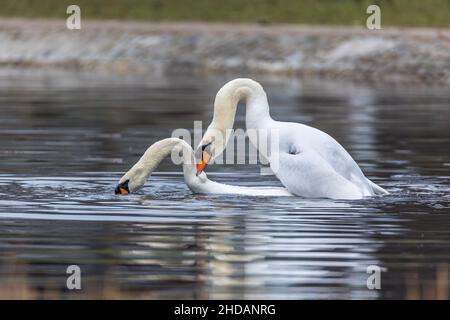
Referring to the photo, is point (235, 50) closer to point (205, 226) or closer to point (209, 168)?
point (209, 168)

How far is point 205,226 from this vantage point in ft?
49.9

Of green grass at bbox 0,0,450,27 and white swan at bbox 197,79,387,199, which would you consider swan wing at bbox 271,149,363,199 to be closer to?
white swan at bbox 197,79,387,199

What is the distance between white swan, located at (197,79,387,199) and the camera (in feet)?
56.6

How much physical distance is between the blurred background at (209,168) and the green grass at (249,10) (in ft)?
26.5

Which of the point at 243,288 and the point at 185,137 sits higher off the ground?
the point at 185,137

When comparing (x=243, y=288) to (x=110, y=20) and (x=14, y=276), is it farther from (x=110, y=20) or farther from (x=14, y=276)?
(x=110, y=20)

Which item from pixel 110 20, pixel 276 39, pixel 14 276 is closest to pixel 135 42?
pixel 276 39

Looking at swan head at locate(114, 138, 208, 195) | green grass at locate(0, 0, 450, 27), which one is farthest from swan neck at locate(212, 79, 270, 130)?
green grass at locate(0, 0, 450, 27)

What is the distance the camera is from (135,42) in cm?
6156

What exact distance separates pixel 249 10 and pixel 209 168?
174 feet

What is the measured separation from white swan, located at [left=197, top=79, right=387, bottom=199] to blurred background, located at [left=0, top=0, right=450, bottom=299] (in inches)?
7.8

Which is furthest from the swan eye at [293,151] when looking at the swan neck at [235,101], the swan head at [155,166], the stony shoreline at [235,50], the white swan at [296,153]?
the stony shoreline at [235,50]

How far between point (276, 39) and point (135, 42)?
5463mm

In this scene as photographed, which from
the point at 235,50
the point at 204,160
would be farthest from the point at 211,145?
the point at 235,50
